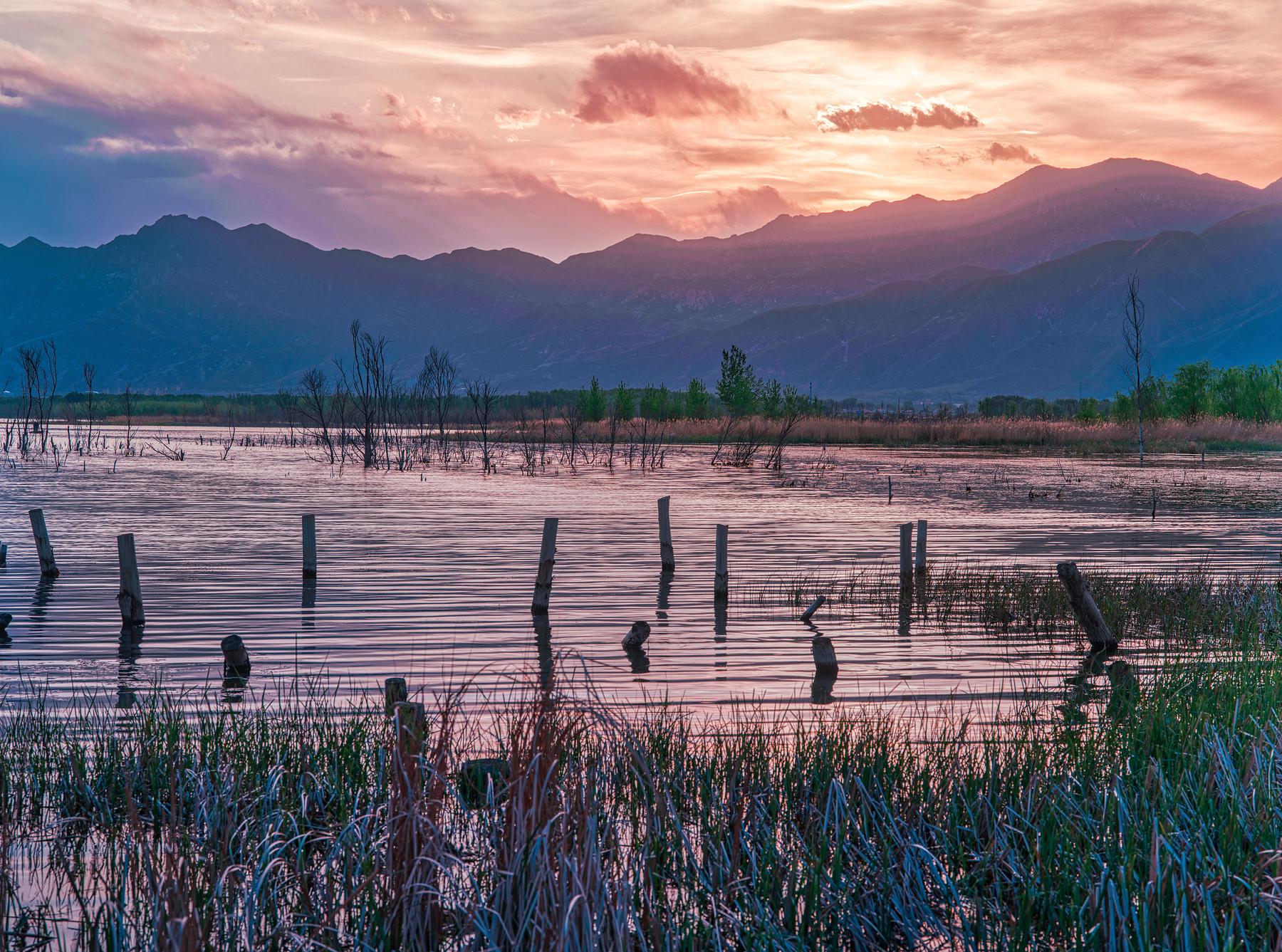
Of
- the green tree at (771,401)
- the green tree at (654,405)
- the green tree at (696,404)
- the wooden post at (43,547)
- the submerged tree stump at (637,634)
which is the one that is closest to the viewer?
the submerged tree stump at (637,634)

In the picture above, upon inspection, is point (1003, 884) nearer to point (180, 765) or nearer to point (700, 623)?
point (180, 765)

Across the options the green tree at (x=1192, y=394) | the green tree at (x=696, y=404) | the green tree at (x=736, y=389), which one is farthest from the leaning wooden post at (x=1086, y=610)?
the green tree at (x=696, y=404)

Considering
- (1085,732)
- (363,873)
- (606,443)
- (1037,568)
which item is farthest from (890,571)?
(606,443)

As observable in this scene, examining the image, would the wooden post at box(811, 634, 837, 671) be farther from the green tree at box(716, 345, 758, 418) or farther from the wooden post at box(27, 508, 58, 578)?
the green tree at box(716, 345, 758, 418)

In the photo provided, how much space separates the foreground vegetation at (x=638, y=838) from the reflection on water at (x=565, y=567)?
1.25 m

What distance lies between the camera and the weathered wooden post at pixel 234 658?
12086mm

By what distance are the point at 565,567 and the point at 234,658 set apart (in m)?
10.4

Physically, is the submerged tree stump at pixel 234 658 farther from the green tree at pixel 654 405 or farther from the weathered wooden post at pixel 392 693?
the green tree at pixel 654 405

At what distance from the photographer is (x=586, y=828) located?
5.25 m

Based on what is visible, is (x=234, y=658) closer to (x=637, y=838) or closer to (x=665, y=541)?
(x=637, y=838)

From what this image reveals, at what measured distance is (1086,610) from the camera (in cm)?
1429

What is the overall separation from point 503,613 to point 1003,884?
1122 cm

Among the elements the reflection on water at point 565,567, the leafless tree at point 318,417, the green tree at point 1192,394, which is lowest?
the reflection on water at point 565,567

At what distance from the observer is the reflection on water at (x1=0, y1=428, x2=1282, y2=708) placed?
12914 mm
